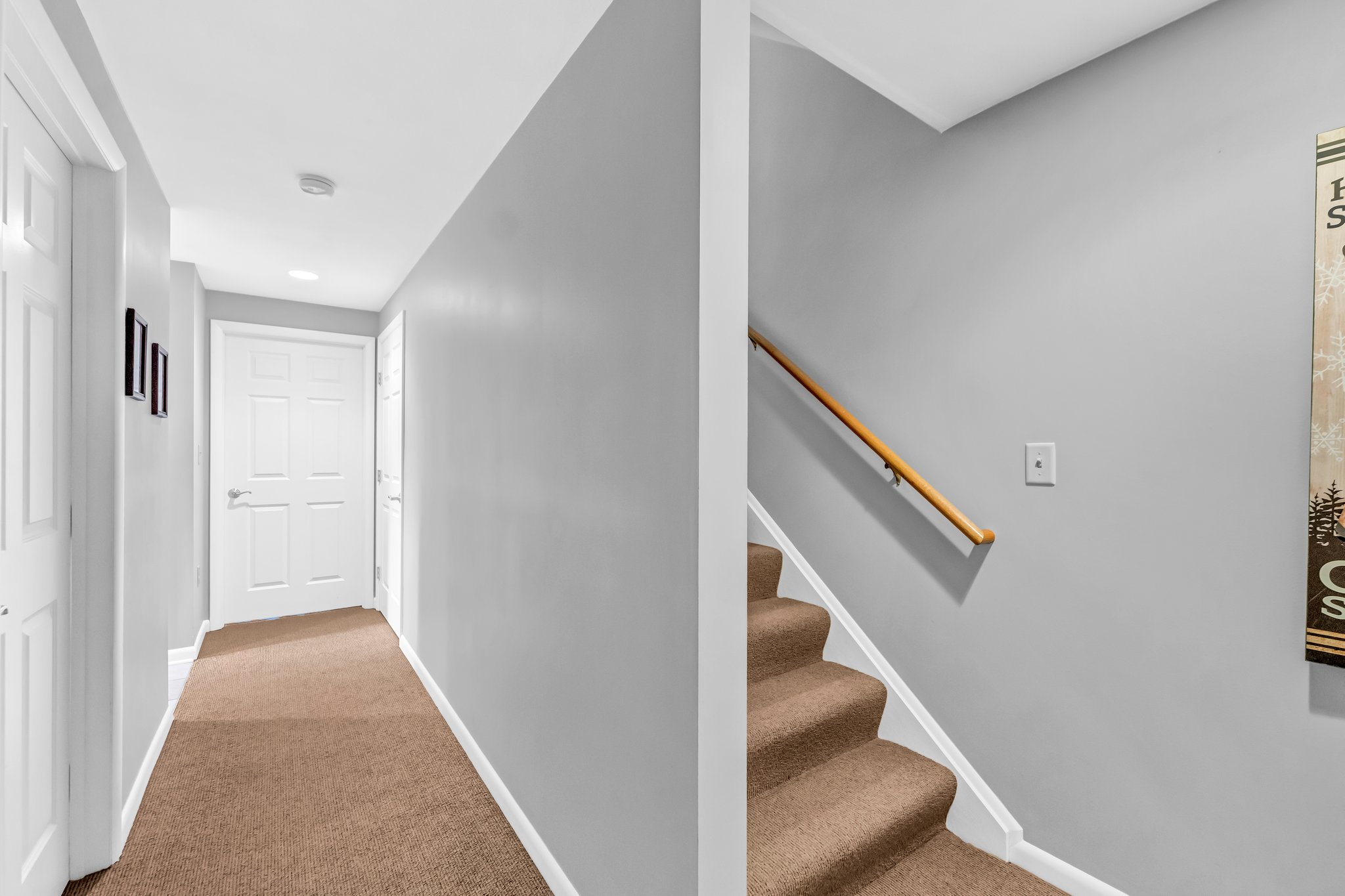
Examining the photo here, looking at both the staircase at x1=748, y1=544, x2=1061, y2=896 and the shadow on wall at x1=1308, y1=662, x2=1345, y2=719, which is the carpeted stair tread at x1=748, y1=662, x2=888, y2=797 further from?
the shadow on wall at x1=1308, y1=662, x2=1345, y2=719

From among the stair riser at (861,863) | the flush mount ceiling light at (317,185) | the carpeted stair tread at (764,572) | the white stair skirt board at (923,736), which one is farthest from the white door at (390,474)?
the stair riser at (861,863)

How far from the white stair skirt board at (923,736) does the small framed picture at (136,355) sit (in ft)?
7.31

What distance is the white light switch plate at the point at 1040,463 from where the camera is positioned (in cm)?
177

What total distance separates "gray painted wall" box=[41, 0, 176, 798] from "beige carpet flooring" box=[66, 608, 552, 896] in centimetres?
22

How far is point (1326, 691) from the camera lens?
4.33 ft

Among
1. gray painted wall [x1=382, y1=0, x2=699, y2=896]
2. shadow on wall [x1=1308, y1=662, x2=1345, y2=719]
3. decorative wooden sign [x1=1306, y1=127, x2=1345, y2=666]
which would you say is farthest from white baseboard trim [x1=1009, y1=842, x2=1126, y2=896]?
gray painted wall [x1=382, y1=0, x2=699, y2=896]

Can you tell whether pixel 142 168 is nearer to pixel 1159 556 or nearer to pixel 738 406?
pixel 738 406

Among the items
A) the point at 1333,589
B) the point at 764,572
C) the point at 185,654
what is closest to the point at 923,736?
the point at 764,572

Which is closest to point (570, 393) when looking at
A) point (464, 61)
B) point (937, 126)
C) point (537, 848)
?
point (464, 61)

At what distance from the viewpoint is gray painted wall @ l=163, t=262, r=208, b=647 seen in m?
3.38

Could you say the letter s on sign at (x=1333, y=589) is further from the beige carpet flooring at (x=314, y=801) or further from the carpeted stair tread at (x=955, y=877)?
the beige carpet flooring at (x=314, y=801)

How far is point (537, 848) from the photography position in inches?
71.4

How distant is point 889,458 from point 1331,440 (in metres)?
1.02

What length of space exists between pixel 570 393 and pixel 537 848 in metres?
1.30
